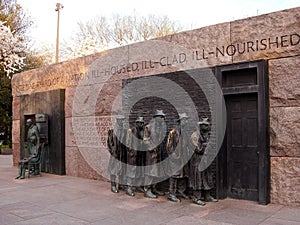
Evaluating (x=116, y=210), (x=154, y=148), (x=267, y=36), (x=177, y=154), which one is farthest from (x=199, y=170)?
(x=267, y=36)

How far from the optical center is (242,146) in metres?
6.88

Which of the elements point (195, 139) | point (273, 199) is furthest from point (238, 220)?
point (195, 139)

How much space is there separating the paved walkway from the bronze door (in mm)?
312

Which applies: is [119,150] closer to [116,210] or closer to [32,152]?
[116,210]

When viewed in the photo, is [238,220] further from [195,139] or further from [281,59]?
[281,59]

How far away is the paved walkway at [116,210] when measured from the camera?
5473 mm

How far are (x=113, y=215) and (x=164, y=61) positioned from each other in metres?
3.82

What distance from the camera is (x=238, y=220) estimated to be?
5.41m

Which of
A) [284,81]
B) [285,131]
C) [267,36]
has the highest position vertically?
[267,36]

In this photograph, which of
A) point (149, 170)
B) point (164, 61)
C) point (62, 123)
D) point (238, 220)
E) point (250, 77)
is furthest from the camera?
point (62, 123)

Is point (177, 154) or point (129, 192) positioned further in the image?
point (129, 192)

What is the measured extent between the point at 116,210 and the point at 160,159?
4.99 ft

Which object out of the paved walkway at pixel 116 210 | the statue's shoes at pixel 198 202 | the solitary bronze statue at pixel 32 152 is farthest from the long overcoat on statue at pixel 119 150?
the solitary bronze statue at pixel 32 152

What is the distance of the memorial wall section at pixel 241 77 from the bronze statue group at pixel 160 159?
1.79 feet
